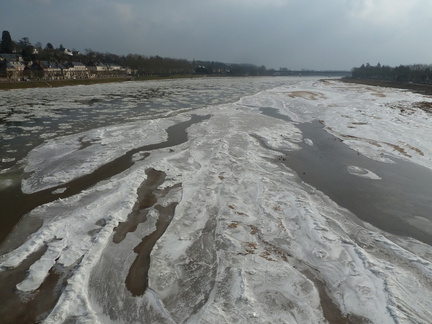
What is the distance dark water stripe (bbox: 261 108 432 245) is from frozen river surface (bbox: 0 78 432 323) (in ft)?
0.26

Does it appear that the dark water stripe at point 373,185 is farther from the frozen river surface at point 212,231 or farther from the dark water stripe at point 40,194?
the dark water stripe at point 40,194

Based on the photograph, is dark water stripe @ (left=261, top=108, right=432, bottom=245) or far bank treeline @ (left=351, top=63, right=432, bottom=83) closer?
dark water stripe @ (left=261, top=108, right=432, bottom=245)

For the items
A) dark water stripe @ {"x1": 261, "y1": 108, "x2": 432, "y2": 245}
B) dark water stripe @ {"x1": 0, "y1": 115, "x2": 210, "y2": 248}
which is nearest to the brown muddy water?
dark water stripe @ {"x1": 0, "y1": 115, "x2": 210, "y2": 248}

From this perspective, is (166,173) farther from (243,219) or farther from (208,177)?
(243,219)

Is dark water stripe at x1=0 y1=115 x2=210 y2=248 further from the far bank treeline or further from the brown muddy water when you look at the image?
the far bank treeline

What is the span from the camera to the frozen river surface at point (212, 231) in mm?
6309

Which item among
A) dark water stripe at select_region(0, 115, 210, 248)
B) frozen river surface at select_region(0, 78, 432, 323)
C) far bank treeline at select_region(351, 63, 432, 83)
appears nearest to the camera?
frozen river surface at select_region(0, 78, 432, 323)

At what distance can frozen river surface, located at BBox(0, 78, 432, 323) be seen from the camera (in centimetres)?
631

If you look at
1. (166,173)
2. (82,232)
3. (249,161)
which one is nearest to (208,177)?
(166,173)

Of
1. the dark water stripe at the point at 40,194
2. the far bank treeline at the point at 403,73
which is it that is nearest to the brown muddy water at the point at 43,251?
the dark water stripe at the point at 40,194

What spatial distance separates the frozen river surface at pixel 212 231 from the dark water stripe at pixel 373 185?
8 cm

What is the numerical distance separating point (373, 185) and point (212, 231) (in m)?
8.12

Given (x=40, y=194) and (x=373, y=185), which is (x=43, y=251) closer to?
(x=40, y=194)

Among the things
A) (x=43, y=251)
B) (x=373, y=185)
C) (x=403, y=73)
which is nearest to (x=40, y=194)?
(x=43, y=251)
